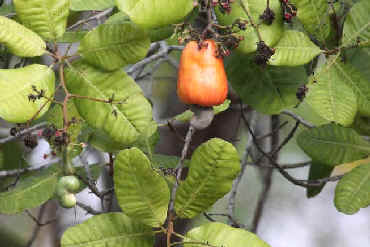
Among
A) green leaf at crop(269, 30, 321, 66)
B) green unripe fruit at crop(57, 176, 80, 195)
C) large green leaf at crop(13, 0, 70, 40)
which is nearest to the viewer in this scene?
green unripe fruit at crop(57, 176, 80, 195)

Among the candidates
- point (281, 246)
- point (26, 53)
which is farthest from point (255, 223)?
point (26, 53)

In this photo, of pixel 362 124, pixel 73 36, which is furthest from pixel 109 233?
pixel 362 124

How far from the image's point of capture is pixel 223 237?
77 cm

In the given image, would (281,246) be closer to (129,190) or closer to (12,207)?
(12,207)

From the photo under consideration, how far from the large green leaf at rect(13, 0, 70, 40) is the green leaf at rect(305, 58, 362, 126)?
1.24ft

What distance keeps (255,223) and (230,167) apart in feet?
4.56

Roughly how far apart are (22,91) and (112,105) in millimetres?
115

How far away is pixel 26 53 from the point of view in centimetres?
77

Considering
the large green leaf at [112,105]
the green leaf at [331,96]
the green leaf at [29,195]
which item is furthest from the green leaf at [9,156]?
the green leaf at [331,96]

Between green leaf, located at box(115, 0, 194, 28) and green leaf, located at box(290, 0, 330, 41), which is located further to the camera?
green leaf, located at box(290, 0, 330, 41)

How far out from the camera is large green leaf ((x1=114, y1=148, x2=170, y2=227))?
2.37ft

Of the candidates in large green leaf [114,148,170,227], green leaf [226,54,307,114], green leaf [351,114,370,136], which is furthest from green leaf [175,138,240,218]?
green leaf [351,114,370,136]

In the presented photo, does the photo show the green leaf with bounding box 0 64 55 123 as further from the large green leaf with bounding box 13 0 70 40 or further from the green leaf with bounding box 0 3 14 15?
the green leaf with bounding box 0 3 14 15

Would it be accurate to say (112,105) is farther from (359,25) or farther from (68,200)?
(359,25)
